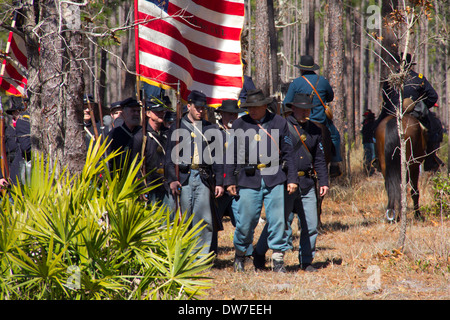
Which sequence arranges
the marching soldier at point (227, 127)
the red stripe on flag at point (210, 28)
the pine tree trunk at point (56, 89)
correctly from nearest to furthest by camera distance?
the pine tree trunk at point (56, 89)
the marching soldier at point (227, 127)
the red stripe on flag at point (210, 28)

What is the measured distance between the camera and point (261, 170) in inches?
276

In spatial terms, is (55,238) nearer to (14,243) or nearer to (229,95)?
(14,243)

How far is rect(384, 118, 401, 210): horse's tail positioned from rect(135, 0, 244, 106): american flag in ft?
9.13

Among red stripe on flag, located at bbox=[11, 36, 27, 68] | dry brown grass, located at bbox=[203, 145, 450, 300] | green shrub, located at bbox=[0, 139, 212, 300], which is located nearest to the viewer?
green shrub, located at bbox=[0, 139, 212, 300]

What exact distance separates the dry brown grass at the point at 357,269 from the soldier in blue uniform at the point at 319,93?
1229 mm

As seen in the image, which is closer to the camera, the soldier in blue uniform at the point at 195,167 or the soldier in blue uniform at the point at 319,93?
the soldier in blue uniform at the point at 195,167

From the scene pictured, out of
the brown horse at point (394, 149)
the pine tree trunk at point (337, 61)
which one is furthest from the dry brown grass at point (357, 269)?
the pine tree trunk at point (337, 61)

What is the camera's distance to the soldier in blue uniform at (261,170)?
696 centimetres

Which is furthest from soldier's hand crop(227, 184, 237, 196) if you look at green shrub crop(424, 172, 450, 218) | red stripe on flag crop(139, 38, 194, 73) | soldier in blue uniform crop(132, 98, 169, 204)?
green shrub crop(424, 172, 450, 218)

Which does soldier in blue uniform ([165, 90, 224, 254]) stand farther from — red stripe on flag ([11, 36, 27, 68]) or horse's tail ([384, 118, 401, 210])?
horse's tail ([384, 118, 401, 210])

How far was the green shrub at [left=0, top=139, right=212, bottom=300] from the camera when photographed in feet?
14.8

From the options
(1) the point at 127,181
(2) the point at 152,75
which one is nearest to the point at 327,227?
(2) the point at 152,75

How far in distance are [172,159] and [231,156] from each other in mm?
704

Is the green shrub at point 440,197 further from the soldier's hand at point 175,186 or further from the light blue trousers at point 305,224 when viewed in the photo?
the soldier's hand at point 175,186
